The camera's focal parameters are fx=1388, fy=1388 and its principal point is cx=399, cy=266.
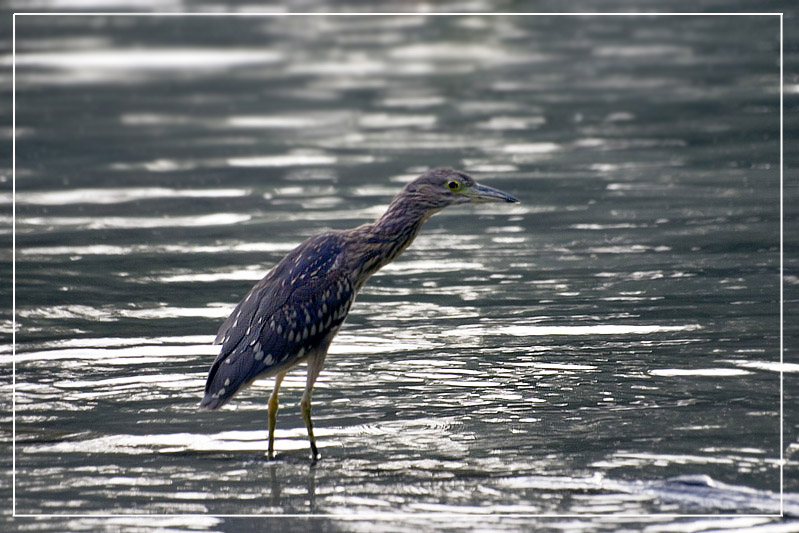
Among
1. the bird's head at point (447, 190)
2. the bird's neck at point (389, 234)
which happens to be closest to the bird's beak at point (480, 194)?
the bird's head at point (447, 190)

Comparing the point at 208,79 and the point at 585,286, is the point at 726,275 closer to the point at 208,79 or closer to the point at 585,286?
the point at 585,286

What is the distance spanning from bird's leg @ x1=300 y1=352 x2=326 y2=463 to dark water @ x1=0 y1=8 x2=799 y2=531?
0.34 ft

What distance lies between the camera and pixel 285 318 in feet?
24.4

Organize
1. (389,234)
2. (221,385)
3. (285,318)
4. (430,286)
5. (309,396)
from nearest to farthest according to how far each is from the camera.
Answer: (221,385), (285,318), (309,396), (389,234), (430,286)

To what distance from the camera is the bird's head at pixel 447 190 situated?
7.99 m

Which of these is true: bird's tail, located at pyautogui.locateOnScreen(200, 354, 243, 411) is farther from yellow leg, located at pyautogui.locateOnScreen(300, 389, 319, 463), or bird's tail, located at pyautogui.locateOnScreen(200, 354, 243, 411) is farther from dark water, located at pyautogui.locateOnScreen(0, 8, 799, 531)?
yellow leg, located at pyautogui.locateOnScreen(300, 389, 319, 463)

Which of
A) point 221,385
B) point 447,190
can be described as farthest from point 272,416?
point 447,190

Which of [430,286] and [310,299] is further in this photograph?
[430,286]

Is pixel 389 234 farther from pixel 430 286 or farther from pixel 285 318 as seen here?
pixel 430 286

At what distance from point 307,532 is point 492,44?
15258mm

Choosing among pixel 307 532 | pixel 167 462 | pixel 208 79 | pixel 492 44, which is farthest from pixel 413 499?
pixel 492 44

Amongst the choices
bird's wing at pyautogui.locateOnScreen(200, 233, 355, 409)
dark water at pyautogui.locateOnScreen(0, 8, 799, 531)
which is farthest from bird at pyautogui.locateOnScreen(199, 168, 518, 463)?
dark water at pyautogui.locateOnScreen(0, 8, 799, 531)

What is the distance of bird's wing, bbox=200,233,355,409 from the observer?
722cm

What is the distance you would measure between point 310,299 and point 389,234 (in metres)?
0.70
